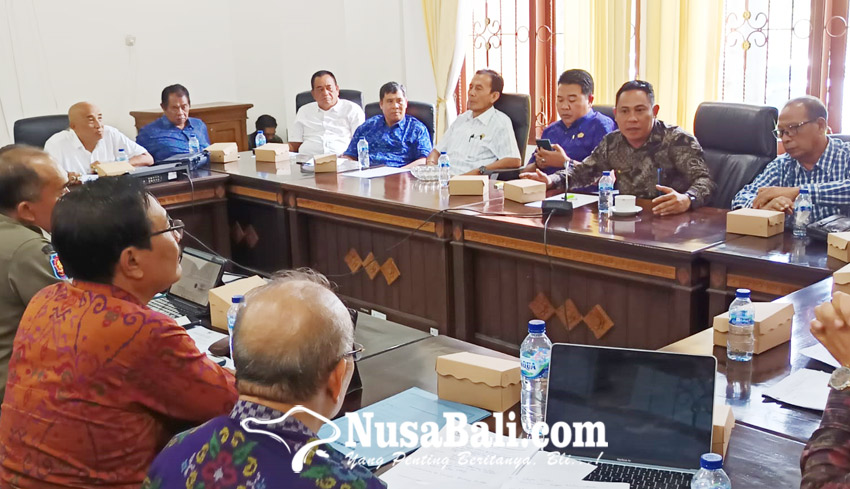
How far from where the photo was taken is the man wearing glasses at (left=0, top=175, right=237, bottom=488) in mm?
1477

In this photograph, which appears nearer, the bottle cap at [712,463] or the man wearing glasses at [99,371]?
→ the bottle cap at [712,463]

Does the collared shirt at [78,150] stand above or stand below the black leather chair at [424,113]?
below

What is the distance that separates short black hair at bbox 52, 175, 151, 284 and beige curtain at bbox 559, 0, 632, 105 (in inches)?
159

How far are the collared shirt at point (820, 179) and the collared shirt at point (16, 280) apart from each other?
241 centimetres

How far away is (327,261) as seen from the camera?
442cm

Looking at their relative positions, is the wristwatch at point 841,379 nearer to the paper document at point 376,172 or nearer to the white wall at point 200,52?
the paper document at point 376,172

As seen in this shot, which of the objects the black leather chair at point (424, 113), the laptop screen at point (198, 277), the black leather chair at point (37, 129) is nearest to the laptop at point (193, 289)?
the laptop screen at point (198, 277)

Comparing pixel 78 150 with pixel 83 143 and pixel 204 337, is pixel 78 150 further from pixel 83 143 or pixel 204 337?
pixel 204 337

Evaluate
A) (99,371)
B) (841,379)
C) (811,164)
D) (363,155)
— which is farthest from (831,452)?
(363,155)

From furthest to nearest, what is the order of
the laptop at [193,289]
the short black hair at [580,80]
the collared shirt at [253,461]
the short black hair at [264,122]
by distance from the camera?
the short black hair at [264,122] → the short black hair at [580,80] → the laptop at [193,289] → the collared shirt at [253,461]

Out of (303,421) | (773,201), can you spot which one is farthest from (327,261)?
(303,421)

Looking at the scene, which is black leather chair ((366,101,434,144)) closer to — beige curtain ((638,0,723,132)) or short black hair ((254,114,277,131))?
beige curtain ((638,0,723,132))

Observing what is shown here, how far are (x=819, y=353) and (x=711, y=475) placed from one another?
2.29ft

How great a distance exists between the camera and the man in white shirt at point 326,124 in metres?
5.92
